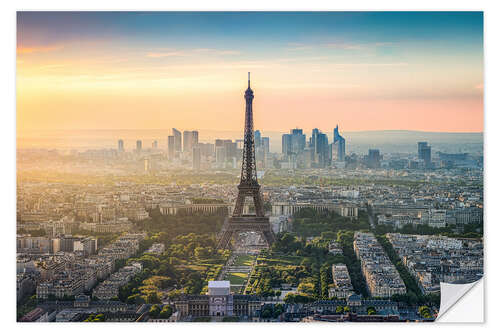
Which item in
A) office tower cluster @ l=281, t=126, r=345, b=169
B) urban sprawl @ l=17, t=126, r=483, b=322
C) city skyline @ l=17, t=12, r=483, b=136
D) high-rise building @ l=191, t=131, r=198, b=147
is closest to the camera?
urban sprawl @ l=17, t=126, r=483, b=322

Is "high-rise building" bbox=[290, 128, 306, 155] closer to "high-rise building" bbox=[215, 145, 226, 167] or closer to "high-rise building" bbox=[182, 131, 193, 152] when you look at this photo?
"high-rise building" bbox=[215, 145, 226, 167]

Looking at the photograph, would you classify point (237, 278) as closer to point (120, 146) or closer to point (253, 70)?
point (120, 146)

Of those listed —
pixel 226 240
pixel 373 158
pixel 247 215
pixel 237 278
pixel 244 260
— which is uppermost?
pixel 373 158

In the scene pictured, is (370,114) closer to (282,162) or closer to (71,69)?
(282,162)

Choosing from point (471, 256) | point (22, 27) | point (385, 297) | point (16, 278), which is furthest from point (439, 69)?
point (16, 278)

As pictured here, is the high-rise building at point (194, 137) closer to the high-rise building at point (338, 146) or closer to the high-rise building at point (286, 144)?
the high-rise building at point (286, 144)

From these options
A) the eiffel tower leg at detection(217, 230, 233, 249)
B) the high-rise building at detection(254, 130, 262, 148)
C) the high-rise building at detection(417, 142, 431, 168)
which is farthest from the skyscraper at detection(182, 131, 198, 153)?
the high-rise building at detection(417, 142, 431, 168)

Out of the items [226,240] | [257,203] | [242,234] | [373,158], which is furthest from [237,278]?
[373,158]
